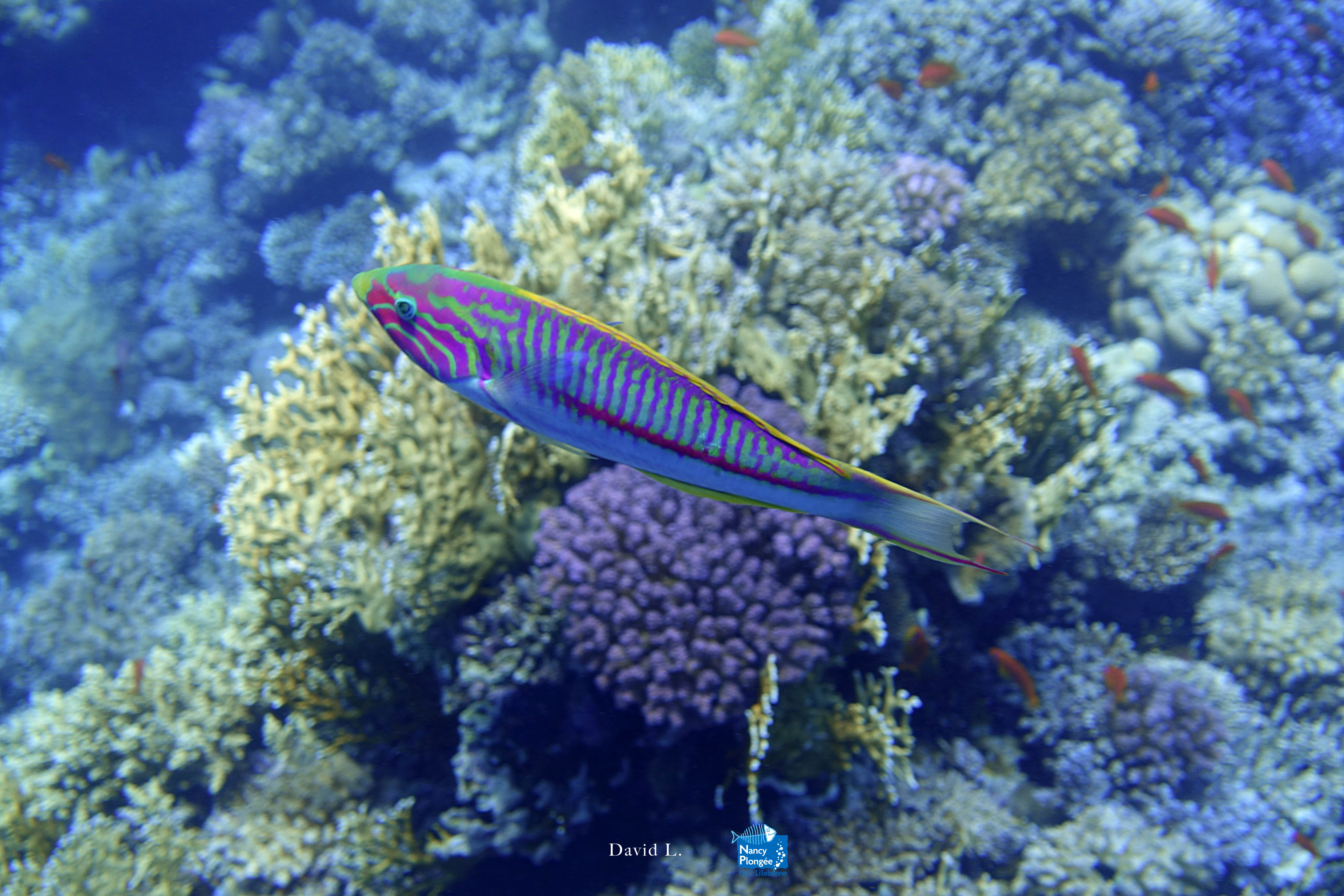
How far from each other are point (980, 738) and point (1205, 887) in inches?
64.9

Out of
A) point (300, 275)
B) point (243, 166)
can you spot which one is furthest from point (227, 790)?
point (243, 166)

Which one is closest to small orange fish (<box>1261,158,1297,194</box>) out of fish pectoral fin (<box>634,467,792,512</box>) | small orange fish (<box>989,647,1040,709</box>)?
small orange fish (<box>989,647,1040,709</box>)

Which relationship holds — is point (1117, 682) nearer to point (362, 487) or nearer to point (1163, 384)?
point (1163, 384)

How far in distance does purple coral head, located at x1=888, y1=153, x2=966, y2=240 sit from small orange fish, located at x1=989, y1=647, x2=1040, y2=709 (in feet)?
12.2

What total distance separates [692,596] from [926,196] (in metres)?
4.78

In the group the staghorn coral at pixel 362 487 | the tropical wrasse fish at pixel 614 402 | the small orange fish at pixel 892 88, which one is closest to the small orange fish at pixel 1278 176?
the small orange fish at pixel 892 88

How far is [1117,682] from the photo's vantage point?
13.8 ft

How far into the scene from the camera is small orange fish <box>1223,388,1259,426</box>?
19.2ft

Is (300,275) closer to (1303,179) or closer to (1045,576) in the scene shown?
(1045,576)

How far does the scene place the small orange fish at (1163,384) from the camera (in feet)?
19.3

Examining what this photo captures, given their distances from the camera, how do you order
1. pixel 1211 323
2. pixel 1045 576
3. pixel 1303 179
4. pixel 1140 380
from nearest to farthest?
pixel 1045 576
pixel 1140 380
pixel 1211 323
pixel 1303 179

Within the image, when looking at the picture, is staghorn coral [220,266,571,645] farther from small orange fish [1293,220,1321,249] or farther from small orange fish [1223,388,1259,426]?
small orange fish [1293,220,1321,249]

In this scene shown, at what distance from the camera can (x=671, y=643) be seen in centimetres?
293

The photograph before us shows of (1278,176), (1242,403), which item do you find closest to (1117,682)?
(1242,403)
